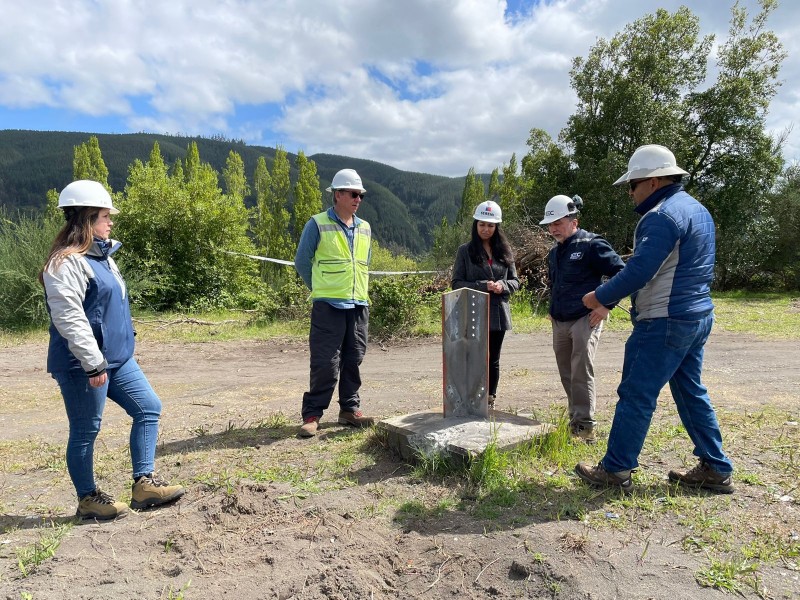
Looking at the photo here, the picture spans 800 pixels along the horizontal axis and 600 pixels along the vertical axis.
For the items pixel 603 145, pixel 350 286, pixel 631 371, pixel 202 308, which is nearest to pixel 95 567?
pixel 350 286

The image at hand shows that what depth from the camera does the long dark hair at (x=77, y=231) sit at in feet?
10.0

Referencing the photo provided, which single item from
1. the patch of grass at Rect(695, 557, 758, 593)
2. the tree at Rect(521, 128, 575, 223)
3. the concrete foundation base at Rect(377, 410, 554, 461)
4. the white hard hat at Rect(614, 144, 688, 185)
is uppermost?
the tree at Rect(521, 128, 575, 223)

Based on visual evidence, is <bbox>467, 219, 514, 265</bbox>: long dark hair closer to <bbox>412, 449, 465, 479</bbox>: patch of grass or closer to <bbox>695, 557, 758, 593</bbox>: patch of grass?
<bbox>412, 449, 465, 479</bbox>: patch of grass

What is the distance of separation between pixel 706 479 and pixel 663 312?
3.86ft

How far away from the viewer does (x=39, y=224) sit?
13977mm

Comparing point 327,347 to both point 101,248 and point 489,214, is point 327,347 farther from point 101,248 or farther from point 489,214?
point 101,248

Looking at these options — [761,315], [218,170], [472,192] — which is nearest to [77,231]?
[761,315]

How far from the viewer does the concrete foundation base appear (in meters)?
3.81

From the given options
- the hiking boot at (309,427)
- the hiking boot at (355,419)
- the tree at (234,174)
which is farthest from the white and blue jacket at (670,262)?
the tree at (234,174)

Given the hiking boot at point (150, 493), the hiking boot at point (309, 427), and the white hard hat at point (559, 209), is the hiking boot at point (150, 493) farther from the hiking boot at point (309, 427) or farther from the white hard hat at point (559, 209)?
the white hard hat at point (559, 209)

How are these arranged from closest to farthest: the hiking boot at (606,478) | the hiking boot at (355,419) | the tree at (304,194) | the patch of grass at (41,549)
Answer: the patch of grass at (41,549), the hiking boot at (606,478), the hiking boot at (355,419), the tree at (304,194)

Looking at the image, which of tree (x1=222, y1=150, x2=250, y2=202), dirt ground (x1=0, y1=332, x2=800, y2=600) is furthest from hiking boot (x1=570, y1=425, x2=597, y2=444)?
tree (x1=222, y1=150, x2=250, y2=202)

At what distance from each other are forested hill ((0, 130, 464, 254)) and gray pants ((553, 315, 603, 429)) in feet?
344

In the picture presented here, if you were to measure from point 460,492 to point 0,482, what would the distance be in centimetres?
331
